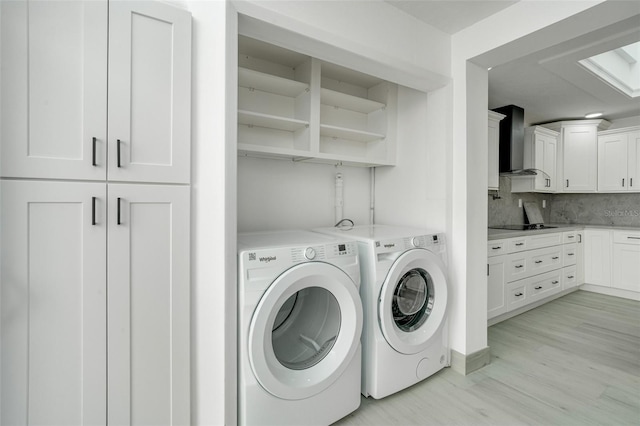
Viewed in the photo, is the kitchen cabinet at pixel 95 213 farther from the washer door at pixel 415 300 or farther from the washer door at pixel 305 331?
the washer door at pixel 415 300

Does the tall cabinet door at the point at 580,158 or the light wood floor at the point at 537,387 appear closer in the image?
the light wood floor at the point at 537,387

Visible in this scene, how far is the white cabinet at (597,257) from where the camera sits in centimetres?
398

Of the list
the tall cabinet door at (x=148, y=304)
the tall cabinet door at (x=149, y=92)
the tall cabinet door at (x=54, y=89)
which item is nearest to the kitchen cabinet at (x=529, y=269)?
the tall cabinet door at (x=148, y=304)

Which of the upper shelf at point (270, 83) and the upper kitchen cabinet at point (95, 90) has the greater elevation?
the upper shelf at point (270, 83)

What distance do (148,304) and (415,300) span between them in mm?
1613

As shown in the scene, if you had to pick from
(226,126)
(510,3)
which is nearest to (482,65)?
(510,3)

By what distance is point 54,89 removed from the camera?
1.14m

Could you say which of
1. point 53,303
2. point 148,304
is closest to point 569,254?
point 148,304

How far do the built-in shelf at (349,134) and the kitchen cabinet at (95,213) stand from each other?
1.20m

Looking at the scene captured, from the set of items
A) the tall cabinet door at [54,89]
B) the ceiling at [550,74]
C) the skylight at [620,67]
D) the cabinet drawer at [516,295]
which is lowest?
the cabinet drawer at [516,295]

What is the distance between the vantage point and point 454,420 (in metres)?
1.66

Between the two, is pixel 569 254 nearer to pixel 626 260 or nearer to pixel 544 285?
pixel 626 260

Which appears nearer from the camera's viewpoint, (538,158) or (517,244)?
→ (517,244)

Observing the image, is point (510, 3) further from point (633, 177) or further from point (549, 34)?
point (633, 177)
